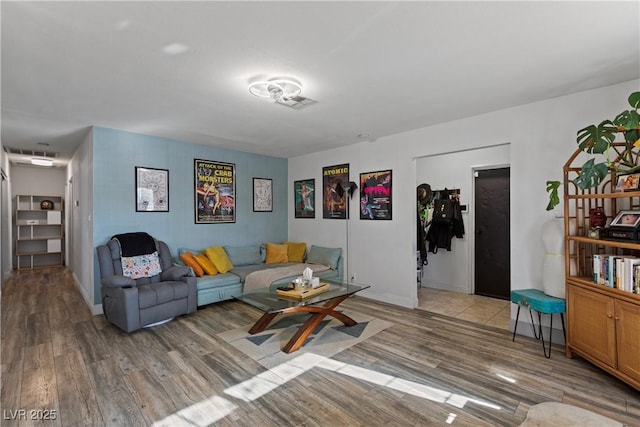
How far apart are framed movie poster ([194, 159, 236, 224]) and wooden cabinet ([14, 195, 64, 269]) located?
208 inches

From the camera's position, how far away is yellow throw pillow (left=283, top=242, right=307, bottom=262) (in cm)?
572

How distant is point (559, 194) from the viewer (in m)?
3.05

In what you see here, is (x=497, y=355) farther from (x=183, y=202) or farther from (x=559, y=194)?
(x=183, y=202)

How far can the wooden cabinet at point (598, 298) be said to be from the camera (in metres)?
2.21

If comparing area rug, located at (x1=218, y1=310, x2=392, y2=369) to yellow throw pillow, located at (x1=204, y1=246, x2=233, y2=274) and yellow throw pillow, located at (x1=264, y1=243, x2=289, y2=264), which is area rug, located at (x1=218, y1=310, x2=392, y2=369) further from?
yellow throw pillow, located at (x1=264, y1=243, x2=289, y2=264)

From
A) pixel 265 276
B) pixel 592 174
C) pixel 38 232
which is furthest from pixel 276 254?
pixel 38 232

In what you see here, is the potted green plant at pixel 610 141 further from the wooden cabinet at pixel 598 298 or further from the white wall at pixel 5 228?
the white wall at pixel 5 228

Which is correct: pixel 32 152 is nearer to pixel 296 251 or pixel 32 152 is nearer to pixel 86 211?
pixel 86 211

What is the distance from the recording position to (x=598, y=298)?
246cm

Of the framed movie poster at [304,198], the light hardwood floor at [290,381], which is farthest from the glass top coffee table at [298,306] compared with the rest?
the framed movie poster at [304,198]

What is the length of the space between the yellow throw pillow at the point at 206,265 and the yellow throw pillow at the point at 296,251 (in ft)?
4.94

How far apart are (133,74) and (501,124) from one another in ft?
12.4

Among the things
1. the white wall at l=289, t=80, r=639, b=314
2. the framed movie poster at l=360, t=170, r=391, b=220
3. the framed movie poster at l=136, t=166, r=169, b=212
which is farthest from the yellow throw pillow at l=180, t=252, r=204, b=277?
the framed movie poster at l=360, t=170, r=391, b=220

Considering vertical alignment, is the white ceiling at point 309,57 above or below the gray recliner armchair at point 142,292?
above
